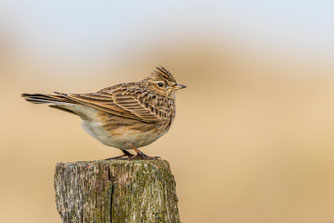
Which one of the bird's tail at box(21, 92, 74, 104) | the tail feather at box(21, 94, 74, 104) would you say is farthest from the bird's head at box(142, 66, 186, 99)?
the tail feather at box(21, 94, 74, 104)

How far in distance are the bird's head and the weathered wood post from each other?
383cm

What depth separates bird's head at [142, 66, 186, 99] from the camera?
9453 millimetres

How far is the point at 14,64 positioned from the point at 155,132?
485 inches

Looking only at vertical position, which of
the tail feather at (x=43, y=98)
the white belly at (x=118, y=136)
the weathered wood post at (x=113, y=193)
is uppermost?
the tail feather at (x=43, y=98)

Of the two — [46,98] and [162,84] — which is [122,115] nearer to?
[46,98]

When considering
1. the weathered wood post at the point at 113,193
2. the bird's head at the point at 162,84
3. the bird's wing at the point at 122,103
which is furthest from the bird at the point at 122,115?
the weathered wood post at the point at 113,193

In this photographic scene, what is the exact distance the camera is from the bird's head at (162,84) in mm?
9453

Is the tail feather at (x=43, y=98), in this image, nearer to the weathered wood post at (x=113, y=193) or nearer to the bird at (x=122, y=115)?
the bird at (x=122, y=115)

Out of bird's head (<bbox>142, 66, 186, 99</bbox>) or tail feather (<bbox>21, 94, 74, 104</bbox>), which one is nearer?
tail feather (<bbox>21, 94, 74, 104</bbox>)

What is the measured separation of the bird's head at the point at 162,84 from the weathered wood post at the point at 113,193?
12.6 ft

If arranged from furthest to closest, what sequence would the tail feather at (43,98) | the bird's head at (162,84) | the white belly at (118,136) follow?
the bird's head at (162,84)
the white belly at (118,136)
the tail feather at (43,98)

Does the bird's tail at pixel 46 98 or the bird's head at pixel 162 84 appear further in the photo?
the bird's head at pixel 162 84

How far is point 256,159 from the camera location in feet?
48.5

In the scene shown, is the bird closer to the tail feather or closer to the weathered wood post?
the tail feather
